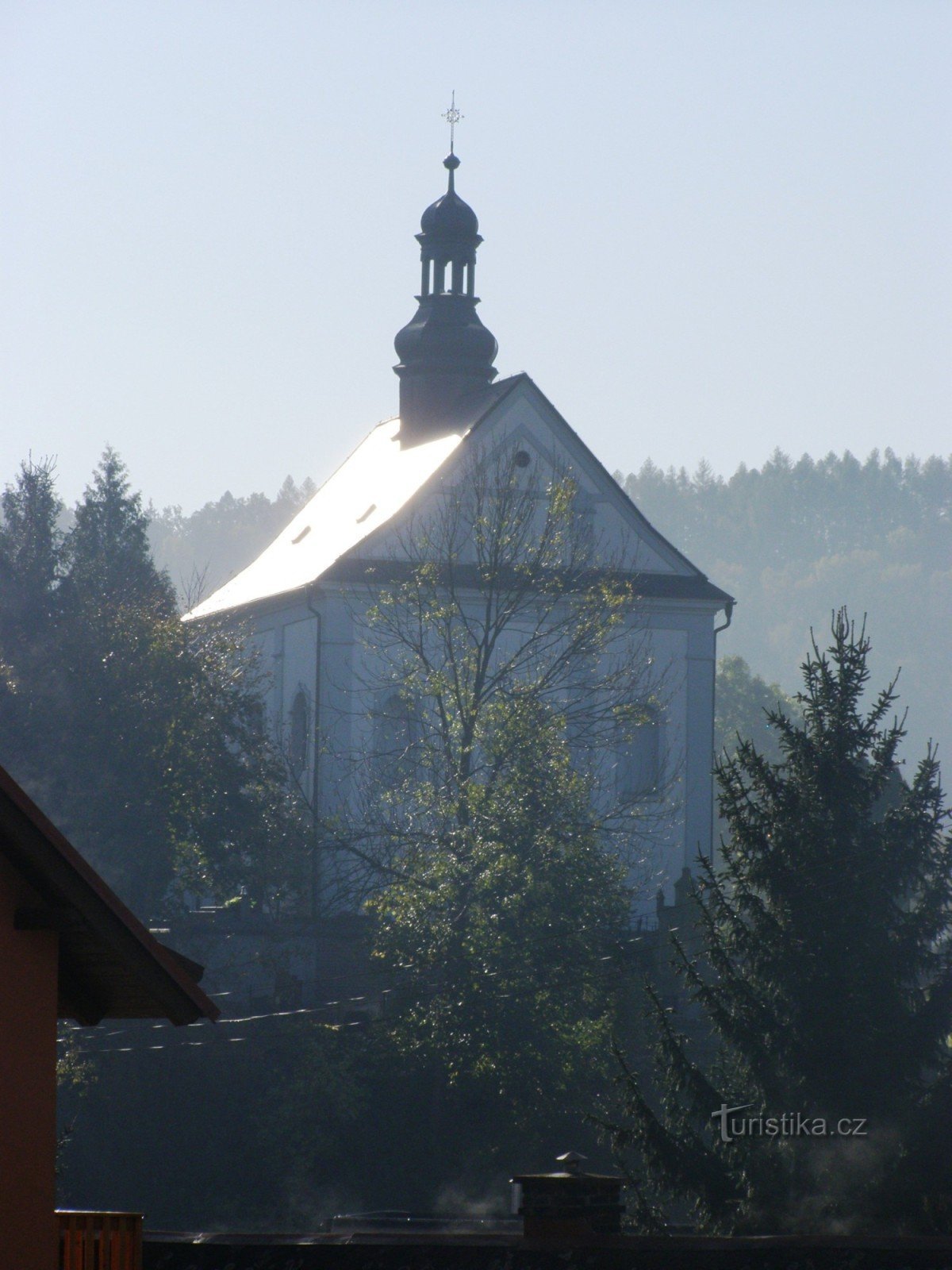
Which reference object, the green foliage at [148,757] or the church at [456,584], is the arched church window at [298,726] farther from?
→ the green foliage at [148,757]

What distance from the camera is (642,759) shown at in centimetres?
3525

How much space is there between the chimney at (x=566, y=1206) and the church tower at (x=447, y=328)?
27.5 metres

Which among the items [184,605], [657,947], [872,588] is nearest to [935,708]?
[872,588]

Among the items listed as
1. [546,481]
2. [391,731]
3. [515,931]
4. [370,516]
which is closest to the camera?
[515,931]

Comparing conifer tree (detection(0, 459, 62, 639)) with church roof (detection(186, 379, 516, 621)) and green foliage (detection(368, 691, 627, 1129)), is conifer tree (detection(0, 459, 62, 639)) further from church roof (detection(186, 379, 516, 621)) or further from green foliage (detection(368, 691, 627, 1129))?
green foliage (detection(368, 691, 627, 1129))

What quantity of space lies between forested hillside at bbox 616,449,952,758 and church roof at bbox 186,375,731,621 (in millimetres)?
99675

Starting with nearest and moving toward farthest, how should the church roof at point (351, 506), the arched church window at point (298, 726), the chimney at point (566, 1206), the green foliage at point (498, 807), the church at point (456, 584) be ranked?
1. the chimney at point (566, 1206)
2. the green foliage at point (498, 807)
3. the church at point (456, 584)
4. the church roof at point (351, 506)
5. the arched church window at point (298, 726)

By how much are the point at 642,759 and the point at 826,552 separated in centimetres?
13165

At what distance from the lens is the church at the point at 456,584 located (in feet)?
110

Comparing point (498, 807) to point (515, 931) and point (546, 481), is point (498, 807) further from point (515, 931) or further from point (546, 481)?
point (546, 481)

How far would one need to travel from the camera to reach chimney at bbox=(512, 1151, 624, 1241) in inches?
405

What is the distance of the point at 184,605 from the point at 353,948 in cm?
1693

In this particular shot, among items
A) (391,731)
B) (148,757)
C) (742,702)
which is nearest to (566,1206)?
(148,757)

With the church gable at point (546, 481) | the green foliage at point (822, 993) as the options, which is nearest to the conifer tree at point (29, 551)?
the church gable at point (546, 481)
